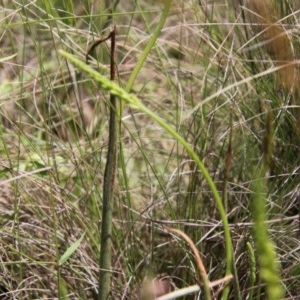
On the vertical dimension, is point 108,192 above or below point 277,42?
below

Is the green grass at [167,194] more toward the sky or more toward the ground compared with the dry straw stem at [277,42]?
more toward the ground

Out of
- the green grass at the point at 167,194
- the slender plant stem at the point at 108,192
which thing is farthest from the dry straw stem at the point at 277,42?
the slender plant stem at the point at 108,192

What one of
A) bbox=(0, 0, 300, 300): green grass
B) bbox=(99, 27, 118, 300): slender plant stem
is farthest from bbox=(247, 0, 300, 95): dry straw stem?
bbox=(99, 27, 118, 300): slender plant stem

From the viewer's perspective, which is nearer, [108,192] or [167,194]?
[108,192]

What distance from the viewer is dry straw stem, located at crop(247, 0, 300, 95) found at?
1155 mm

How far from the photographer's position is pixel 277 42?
114 cm

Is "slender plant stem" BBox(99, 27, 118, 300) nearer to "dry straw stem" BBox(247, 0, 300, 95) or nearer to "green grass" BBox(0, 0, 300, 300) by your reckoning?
"green grass" BBox(0, 0, 300, 300)

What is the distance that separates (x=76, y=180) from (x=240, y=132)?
1.01 ft

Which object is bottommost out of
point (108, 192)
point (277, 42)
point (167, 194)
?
point (167, 194)

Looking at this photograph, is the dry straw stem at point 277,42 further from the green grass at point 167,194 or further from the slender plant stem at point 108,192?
the slender plant stem at point 108,192

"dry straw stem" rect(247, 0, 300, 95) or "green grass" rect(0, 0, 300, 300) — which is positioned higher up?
"dry straw stem" rect(247, 0, 300, 95)

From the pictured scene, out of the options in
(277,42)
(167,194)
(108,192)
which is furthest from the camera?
(167,194)

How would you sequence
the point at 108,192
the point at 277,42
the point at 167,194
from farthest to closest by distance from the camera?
the point at 167,194
the point at 277,42
the point at 108,192

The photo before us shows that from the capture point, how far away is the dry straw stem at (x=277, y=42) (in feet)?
3.79
